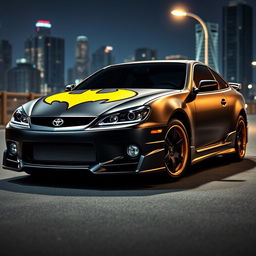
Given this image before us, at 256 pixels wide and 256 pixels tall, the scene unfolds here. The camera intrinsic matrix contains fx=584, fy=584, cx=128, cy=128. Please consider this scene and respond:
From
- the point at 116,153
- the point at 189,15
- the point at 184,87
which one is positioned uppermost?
the point at 189,15

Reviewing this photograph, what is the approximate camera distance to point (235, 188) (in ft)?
21.6

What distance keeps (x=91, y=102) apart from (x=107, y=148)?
0.69 m

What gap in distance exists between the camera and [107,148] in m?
6.31

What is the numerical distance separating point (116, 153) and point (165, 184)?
2.74ft

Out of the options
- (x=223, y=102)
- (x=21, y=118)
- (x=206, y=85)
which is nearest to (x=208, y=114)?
(x=206, y=85)

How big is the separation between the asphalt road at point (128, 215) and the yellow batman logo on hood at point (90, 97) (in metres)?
0.98

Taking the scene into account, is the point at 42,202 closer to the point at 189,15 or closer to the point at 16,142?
the point at 16,142

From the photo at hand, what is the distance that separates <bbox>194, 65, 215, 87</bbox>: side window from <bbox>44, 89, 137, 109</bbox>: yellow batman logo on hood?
1413 millimetres

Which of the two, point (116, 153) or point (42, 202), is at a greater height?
point (116, 153)

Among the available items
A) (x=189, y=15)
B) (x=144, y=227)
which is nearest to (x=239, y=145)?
(x=144, y=227)

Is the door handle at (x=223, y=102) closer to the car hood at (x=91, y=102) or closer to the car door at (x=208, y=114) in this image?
the car door at (x=208, y=114)

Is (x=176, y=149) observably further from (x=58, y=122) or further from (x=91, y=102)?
(x=58, y=122)

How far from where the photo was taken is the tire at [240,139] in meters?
9.07

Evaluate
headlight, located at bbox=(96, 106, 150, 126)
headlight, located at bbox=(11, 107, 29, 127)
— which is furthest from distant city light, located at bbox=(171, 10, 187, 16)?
headlight, located at bbox=(96, 106, 150, 126)
